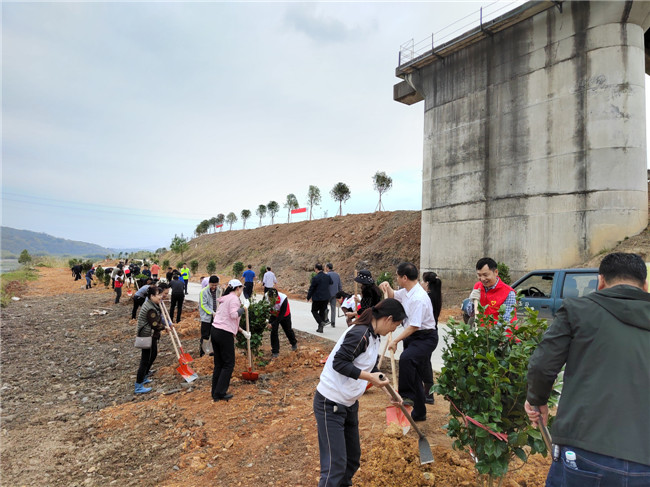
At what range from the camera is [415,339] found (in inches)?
170

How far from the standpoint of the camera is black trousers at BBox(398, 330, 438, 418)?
4148 millimetres

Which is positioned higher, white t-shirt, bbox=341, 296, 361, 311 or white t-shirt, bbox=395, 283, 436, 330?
white t-shirt, bbox=395, 283, 436, 330

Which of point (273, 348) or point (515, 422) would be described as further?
point (273, 348)

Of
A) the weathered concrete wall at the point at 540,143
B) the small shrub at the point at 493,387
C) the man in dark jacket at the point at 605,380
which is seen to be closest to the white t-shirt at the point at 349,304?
the small shrub at the point at 493,387

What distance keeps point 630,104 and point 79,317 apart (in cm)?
2050

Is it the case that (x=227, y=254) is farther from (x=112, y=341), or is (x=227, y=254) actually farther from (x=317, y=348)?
(x=317, y=348)

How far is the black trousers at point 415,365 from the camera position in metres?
4.15

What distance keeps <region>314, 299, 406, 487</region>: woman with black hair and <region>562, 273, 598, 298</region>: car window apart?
220 inches

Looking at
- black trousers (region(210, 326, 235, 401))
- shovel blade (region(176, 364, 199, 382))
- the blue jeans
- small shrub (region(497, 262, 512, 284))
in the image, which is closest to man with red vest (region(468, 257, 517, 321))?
the blue jeans

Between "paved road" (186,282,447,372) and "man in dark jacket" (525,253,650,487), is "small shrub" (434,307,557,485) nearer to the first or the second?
"man in dark jacket" (525,253,650,487)

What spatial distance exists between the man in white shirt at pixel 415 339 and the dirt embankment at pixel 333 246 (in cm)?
1407

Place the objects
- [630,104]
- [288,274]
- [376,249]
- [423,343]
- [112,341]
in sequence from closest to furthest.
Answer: [423,343] → [112,341] → [630,104] → [376,249] → [288,274]

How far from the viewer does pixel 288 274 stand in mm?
27922

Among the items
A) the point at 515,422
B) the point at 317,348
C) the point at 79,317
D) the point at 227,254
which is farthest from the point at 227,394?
the point at 227,254
